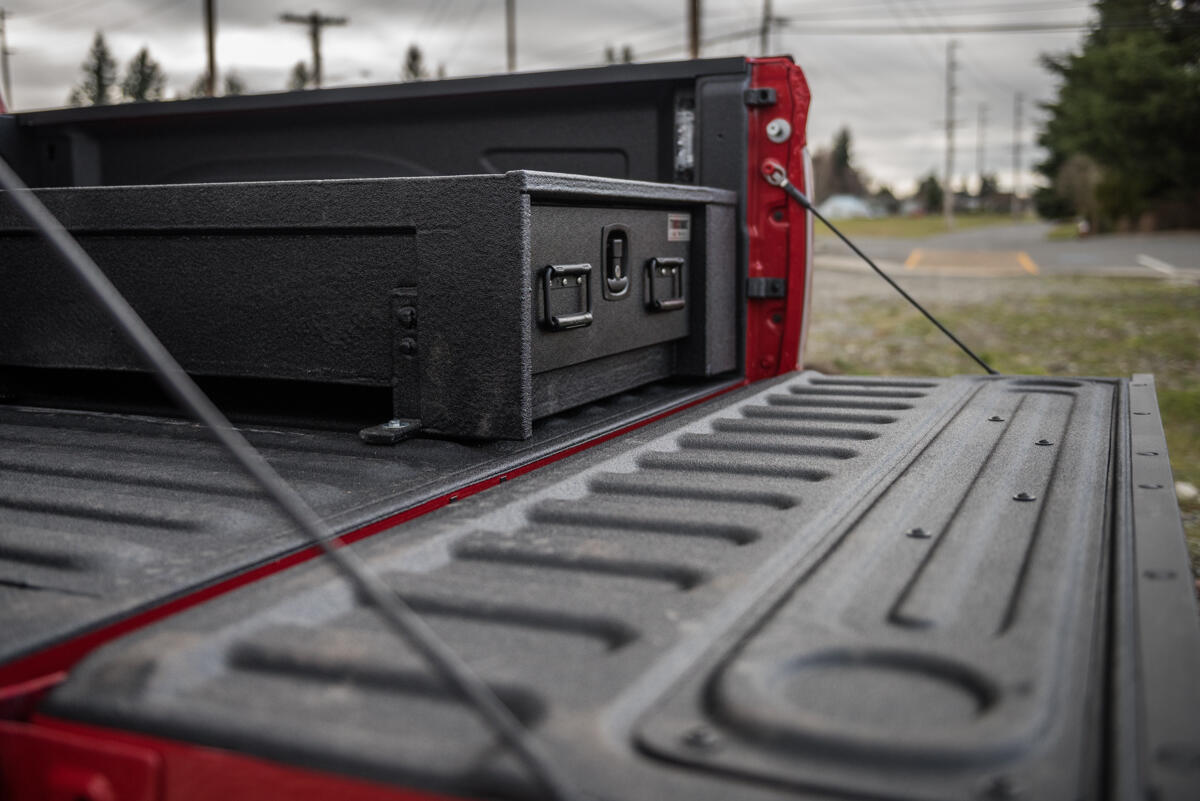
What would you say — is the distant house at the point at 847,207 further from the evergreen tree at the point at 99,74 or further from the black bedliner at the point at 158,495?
the black bedliner at the point at 158,495

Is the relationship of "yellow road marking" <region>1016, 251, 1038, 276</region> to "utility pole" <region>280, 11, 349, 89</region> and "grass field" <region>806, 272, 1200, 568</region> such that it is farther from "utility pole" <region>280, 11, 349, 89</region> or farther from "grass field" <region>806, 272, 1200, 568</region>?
"utility pole" <region>280, 11, 349, 89</region>

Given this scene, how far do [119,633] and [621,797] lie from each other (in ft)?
2.15

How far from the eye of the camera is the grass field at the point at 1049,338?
6739 mm

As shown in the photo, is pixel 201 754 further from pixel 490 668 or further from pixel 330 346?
pixel 330 346

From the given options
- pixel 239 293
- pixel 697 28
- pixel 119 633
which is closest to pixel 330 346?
pixel 239 293

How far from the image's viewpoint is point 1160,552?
1.44m

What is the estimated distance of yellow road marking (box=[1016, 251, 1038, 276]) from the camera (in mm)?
18144

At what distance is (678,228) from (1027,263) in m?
19.2

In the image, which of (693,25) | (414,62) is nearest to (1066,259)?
(693,25)

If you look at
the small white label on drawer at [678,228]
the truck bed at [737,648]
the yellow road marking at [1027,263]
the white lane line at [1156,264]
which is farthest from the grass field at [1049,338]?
the yellow road marking at [1027,263]

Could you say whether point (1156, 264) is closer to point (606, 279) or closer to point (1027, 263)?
point (1027, 263)

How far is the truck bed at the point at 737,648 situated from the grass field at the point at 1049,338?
111 inches

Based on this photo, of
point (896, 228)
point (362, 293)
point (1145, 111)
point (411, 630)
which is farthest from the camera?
A: point (896, 228)

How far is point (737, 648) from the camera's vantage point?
1.17 metres
